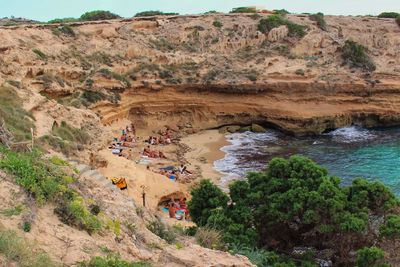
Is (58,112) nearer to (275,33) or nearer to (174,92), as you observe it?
(174,92)

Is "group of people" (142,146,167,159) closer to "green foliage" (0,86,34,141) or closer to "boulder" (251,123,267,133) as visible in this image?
"boulder" (251,123,267,133)

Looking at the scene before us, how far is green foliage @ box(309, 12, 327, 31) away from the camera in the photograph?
4619cm

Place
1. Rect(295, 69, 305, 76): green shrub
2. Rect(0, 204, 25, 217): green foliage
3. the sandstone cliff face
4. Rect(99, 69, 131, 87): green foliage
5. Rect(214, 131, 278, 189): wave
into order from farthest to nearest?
Rect(295, 69, 305, 76): green shrub < the sandstone cliff face < Rect(99, 69, 131, 87): green foliage < Rect(214, 131, 278, 189): wave < Rect(0, 204, 25, 217): green foliage

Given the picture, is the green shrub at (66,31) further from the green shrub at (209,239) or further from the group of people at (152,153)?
the green shrub at (209,239)

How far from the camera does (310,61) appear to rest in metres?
41.8

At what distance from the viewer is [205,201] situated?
647 inches

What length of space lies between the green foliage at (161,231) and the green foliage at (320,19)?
126 feet

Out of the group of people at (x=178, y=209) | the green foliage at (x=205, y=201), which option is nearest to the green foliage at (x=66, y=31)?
the group of people at (x=178, y=209)

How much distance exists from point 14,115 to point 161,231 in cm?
836

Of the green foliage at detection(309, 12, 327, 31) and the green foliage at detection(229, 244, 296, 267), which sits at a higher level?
the green foliage at detection(309, 12, 327, 31)

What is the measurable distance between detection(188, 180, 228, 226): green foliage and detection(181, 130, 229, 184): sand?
11.1m

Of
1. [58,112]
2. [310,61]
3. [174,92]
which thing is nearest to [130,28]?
[174,92]

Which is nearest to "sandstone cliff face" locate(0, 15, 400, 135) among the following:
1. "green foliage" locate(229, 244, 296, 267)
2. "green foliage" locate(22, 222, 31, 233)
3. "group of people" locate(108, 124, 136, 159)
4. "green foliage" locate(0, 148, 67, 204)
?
"group of people" locate(108, 124, 136, 159)

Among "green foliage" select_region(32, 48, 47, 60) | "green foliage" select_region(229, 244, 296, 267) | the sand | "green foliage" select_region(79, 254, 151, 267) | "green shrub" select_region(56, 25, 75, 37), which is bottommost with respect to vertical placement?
the sand
